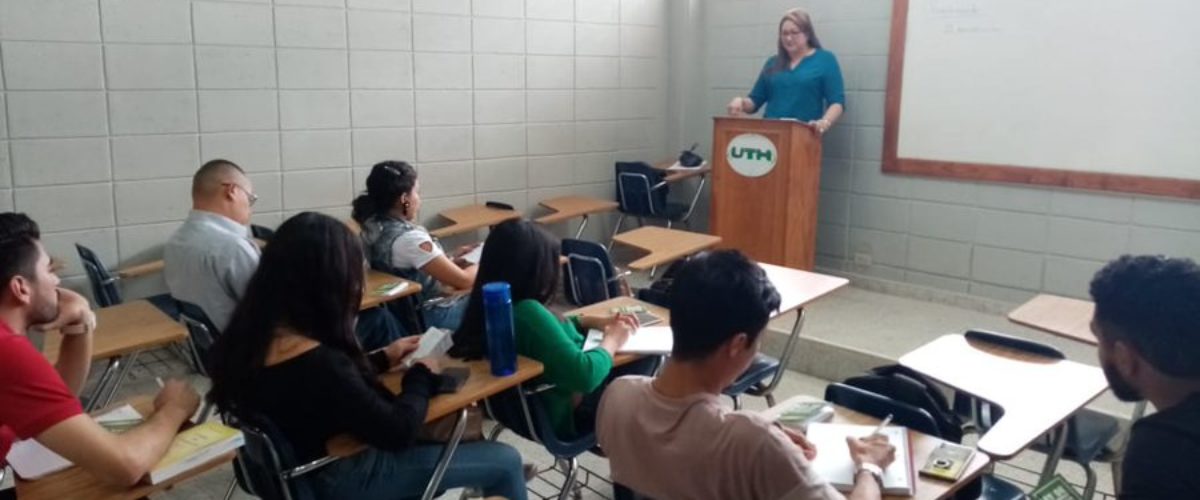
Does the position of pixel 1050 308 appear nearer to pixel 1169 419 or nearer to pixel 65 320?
pixel 1169 419

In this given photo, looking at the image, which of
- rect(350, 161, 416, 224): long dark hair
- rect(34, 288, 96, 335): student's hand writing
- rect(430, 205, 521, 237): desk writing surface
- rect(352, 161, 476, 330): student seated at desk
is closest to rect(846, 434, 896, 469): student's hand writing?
rect(34, 288, 96, 335): student's hand writing

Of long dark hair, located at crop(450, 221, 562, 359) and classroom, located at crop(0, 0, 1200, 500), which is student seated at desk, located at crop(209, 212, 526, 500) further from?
long dark hair, located at crop(450, 221, 562, 359)

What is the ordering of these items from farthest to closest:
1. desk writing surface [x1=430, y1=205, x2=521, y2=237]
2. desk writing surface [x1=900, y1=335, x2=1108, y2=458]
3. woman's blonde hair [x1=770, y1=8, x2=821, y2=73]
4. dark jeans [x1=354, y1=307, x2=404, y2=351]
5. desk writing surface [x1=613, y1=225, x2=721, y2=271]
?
1. woman's blonde hair [x1=770, y1=8, x2=821, y2=73]
2. desk writing surface [x1=430, y1=205, x2=521, y2=237]
3. desk writing surface [x1=613, y1=225, x2=721, y2=271]
4. dark jeans [x1=354, y1=307, x2=404, y2=351]
5. desk writing surface [x1=900, y1=335, x2=1108, y2=458]

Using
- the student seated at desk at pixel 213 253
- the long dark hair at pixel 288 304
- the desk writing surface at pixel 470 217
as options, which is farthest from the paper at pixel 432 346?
the desk writing surface at pixel 470 217

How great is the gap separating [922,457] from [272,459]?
1.39m

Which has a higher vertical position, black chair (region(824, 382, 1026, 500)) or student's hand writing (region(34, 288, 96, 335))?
student's hand writing (region(34, 288, 96, 335))

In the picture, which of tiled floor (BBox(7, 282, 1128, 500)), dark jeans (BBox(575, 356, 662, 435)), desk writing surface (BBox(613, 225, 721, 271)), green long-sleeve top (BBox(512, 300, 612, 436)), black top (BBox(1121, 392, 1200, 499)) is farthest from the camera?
desk writing surface (BBox(613, 225, 721, 271))

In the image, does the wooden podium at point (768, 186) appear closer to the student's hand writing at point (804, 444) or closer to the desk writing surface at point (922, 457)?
the desk writing surface at point (922, 457)

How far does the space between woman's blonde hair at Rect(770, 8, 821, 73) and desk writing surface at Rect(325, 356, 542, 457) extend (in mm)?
3570

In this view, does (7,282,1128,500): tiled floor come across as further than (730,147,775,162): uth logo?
No

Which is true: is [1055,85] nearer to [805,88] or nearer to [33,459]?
[805,88]

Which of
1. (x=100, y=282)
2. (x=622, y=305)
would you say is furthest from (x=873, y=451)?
(x=100, y=282)

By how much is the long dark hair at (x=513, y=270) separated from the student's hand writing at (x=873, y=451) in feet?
3.27

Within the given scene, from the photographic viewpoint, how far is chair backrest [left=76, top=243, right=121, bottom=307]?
3.71 metres
